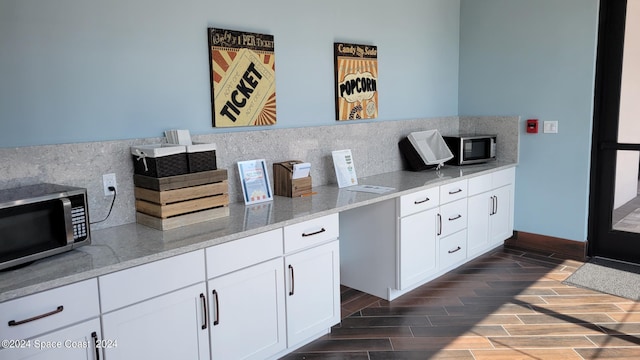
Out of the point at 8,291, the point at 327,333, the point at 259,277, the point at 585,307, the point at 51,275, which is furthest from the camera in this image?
the point at 585,307

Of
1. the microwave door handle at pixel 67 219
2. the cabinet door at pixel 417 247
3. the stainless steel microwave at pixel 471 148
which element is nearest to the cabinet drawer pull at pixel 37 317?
the microwave door handle at pixel 67 219

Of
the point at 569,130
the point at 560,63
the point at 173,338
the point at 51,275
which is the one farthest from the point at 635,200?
the point at 51,275

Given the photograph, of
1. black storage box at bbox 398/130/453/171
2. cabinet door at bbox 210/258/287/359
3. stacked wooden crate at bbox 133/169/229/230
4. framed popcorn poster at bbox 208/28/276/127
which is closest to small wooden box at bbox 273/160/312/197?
framed popcorn poster at bbox 208/28/276/127

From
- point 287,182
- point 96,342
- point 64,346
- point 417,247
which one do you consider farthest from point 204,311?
point 417,247

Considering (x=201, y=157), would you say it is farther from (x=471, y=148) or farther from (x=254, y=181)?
(x=471, y=148)

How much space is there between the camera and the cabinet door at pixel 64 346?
1.70 metres

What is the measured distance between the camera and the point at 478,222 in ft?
13.8

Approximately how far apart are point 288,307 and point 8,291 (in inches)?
54.1

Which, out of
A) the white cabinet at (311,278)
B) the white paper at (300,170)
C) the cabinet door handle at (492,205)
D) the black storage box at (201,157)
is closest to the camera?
the black storage box at (201,157)

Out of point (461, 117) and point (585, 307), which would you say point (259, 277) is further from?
point (461, 117)

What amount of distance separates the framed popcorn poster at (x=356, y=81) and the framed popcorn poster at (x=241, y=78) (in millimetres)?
643

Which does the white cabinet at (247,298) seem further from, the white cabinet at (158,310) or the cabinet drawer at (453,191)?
the cabinet drawer at (453,191)

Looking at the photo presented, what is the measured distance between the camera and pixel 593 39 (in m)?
4.12

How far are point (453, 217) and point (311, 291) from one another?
1.56 m
